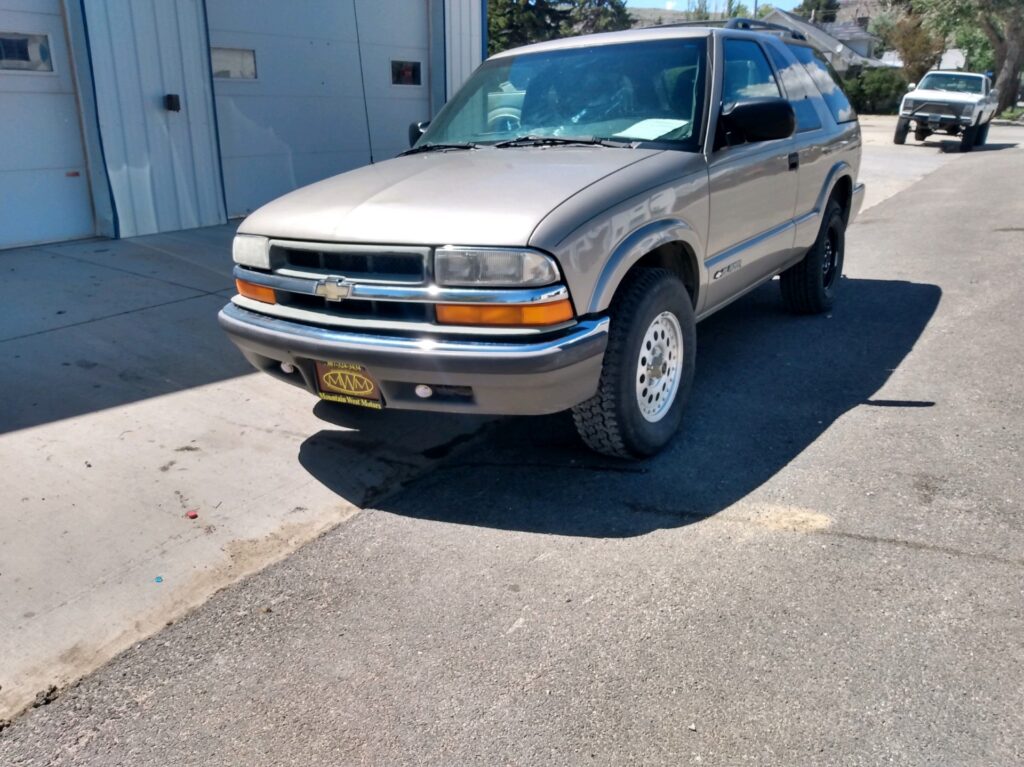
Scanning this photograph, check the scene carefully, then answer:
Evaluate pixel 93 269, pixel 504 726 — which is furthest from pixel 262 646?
pixel 93 269

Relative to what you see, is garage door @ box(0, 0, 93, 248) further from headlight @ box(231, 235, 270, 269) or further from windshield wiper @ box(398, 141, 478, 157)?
headlight @ box(231, 235, 270, 269)

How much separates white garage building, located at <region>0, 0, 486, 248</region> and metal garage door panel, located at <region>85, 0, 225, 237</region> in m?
0.01

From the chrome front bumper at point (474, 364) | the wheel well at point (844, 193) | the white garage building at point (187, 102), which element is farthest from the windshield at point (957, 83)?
the chrome front bumper at point (474, 364)

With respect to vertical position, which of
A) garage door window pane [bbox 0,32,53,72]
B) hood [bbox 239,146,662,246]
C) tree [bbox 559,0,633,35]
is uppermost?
tree [bbox 559,0,633,35]

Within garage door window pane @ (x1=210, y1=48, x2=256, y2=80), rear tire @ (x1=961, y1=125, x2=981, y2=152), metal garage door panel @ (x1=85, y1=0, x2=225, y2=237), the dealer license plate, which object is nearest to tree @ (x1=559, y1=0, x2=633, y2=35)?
rear tire @ (x1=961, y1=125, x2=981, y2=152)

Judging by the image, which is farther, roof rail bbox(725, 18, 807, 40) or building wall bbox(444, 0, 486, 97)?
building wall bbox(444, 0, 486, 97)

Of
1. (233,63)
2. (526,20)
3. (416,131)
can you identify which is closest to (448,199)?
(416,131)

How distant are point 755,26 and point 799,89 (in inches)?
19.7

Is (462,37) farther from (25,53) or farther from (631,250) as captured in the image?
(631,250)

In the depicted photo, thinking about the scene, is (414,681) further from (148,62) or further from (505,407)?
(148,62)

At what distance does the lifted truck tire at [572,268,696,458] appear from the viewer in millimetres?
3732

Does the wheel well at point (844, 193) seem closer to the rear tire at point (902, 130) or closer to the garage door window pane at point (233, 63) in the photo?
the garage door window pane at point (233, 63)

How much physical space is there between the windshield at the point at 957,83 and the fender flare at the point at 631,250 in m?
23.6

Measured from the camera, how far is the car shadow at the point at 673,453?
371cm
